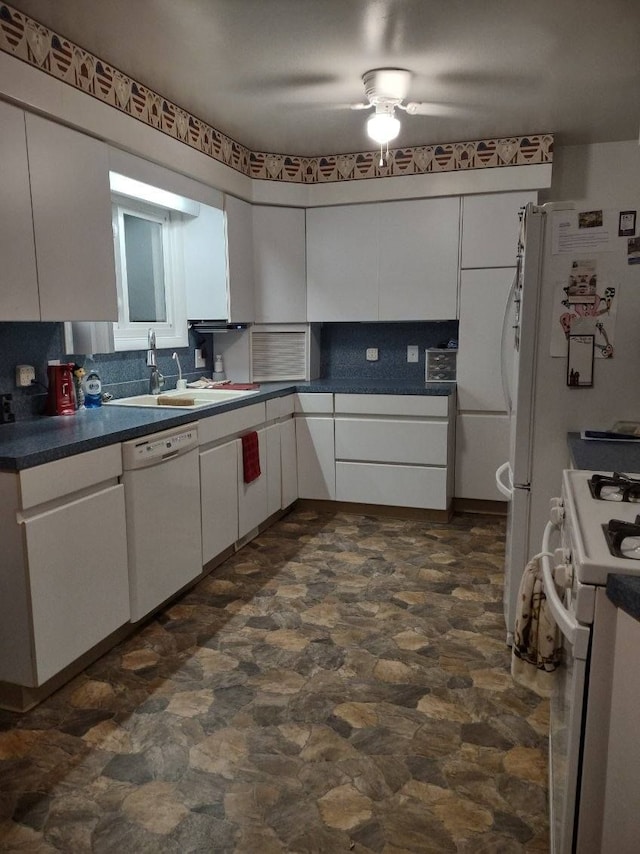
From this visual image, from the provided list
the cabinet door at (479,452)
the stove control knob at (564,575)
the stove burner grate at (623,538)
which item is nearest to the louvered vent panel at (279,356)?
the cabinet door at (479,452)

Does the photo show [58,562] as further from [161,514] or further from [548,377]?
[548,377]

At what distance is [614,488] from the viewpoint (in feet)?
4.94

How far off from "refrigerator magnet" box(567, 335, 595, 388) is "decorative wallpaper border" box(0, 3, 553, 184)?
2.09 meters

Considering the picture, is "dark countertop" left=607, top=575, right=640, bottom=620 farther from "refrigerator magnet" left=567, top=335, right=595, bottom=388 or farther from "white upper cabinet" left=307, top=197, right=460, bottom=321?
"white upper cabinet" left=307, top=197, right=460, bottom=321

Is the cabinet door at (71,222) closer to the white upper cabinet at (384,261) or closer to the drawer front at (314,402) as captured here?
the drawer front at (314,402)

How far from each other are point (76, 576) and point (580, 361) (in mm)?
1989

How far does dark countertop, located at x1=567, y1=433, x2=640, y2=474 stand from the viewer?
1812 millimetres

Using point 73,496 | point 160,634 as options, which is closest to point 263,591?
point 160,634

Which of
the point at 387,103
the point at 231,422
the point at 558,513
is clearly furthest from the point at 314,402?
the point at 558,513

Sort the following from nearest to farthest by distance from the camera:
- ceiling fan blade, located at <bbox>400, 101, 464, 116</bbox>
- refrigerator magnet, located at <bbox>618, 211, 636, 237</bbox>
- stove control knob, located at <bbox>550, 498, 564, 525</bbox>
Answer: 1. stove control knob, located at <bbox>550, 498, 564, 525</bbox>
2. refrigerator magnet, located at <bbox>618, 211, 636, 237</bbox>
3. ceiling fan blade, located at <bbox>400, 101, 464, 116</bbox>

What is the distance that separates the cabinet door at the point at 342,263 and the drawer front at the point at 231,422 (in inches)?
42.4

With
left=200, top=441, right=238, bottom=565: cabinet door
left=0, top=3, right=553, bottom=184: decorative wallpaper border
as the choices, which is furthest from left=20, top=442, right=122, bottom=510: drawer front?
left=0, top=3, right=553, bottom=184: decorative wallpaper border

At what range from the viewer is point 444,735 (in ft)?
6.41

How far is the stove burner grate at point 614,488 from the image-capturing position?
1452 mm
